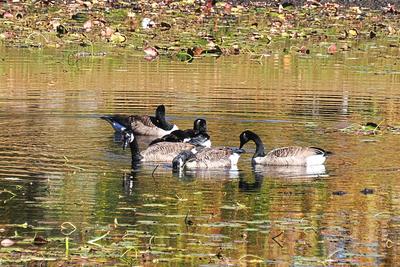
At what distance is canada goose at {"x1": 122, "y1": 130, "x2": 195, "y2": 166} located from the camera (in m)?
18.7

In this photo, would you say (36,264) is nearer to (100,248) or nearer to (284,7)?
(100,248)

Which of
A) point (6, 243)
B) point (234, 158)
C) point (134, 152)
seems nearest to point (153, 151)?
point (134, 152)

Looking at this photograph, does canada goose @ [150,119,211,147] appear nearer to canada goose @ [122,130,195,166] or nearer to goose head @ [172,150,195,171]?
canada goose @ [122,130,195,166]

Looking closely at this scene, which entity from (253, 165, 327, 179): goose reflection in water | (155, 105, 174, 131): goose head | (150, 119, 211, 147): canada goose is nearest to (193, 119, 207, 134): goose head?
(150, 119, 211, 147): canada goose

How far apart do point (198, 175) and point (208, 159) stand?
83cm

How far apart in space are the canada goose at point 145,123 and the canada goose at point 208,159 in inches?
108

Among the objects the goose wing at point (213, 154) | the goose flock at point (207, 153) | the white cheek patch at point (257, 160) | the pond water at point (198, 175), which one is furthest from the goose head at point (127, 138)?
the white cheek patch at point (257, 160)

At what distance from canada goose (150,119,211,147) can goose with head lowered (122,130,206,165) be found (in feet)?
1.60

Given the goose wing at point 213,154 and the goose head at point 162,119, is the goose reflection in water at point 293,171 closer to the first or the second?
the goose wing at point 213,154

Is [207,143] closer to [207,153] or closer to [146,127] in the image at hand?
[207,153]

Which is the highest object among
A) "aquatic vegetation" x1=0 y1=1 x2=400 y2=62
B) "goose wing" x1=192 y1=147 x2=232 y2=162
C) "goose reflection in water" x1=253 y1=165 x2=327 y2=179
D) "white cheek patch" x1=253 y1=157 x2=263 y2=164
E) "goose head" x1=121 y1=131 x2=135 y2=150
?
"aquatic vegetation" x1=0 y1=1 x2=400 y2=62

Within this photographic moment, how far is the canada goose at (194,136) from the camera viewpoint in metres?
19.7

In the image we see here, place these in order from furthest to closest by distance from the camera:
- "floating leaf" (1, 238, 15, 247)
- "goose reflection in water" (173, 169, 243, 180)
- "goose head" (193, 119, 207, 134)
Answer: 1. "goose head" (193, 119, 207, 134)
2. "goose reflection in water" (173, 169, 243, 180)
3. "floating leaf" (1, 238, 15, 247)

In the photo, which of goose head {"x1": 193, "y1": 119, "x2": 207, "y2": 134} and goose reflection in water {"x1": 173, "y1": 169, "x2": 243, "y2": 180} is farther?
goose head {"x1": 193, "y1": 119, "x2": 207, "y2": 134}
